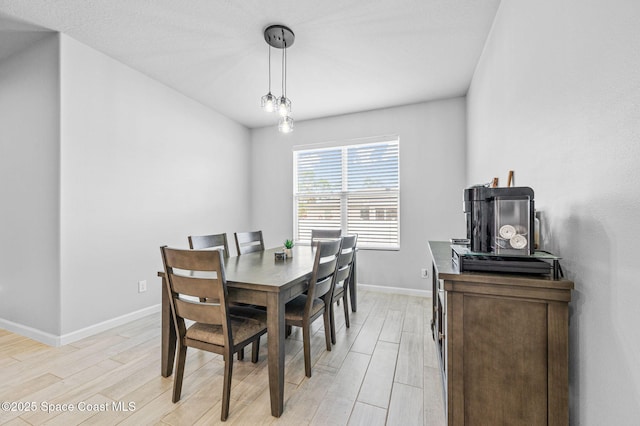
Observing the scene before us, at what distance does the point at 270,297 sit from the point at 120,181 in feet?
7.63

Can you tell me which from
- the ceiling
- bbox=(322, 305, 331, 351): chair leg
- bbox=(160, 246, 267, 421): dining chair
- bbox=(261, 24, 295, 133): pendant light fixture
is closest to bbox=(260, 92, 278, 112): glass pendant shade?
bbox=(261, 24, 295, 133): pendant light fixture

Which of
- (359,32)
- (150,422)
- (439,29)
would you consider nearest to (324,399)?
(150,422)

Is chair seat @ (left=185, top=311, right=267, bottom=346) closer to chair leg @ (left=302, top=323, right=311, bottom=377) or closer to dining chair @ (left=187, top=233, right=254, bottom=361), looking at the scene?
chair leg @ (left=302, top=323, right=311, bottom=377)

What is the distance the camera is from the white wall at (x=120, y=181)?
245 cm

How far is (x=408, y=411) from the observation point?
5.19 ft

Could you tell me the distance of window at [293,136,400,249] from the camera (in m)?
3.97

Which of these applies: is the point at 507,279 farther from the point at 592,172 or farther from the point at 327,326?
the point at 327,326

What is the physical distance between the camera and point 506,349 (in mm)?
1066

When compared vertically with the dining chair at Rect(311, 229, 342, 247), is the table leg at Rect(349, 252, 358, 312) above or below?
below

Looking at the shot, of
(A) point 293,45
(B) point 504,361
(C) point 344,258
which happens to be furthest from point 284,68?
(B) point 504,361

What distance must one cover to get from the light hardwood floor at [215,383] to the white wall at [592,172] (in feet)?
2.89

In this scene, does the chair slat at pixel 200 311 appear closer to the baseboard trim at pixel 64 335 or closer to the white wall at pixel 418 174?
the baseboard trim at pixel 64 335

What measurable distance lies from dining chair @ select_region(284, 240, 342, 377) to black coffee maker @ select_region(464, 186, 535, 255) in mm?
920

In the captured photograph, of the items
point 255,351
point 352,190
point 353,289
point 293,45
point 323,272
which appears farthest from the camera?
point 352,190
